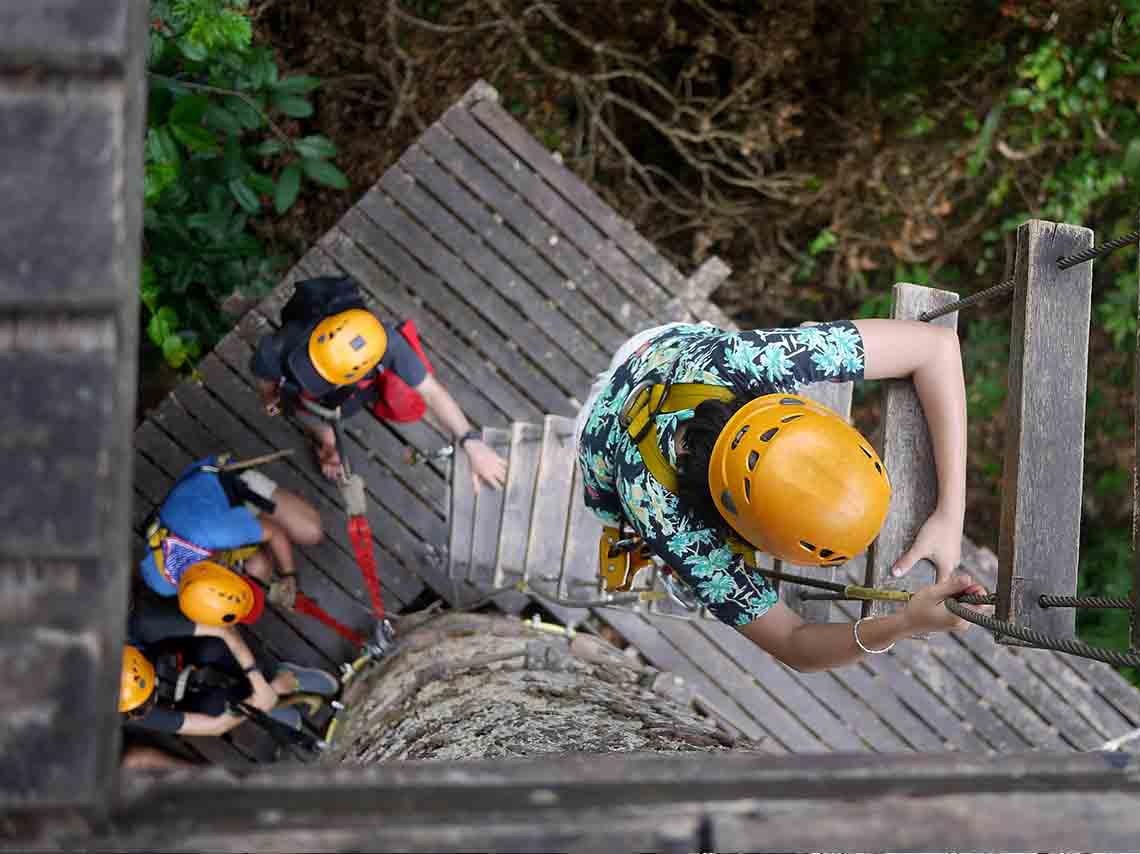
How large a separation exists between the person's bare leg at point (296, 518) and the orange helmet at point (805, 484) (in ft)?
8.82

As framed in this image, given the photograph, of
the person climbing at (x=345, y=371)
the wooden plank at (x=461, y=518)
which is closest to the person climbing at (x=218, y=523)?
the person climbing at (x=345, y=371)

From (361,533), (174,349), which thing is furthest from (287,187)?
(361,533)

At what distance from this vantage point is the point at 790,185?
5.44 m

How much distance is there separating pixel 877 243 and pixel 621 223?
1.87 metres

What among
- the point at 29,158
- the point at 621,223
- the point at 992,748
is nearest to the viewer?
the point at 29,158

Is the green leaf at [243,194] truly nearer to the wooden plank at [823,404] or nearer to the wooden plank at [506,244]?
the wooden plank at [506,244]

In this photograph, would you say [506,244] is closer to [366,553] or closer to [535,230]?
[535,230]

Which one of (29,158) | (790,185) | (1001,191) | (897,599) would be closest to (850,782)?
(29,158)

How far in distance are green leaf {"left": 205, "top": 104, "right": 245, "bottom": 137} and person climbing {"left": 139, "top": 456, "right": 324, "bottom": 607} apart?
4.93ft

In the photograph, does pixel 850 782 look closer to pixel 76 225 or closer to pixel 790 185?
pixel 76 225

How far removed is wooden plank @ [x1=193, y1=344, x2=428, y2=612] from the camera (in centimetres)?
434

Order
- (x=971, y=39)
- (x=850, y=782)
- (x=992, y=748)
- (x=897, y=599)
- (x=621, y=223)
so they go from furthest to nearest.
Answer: (x=971, y=39), (x=621, y=223), (x=992, y=748), (x=897, y=599), (x=850, y=782)

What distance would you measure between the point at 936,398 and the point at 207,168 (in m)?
3.83

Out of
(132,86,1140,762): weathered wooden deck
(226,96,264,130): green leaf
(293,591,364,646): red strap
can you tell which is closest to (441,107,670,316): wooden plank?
(132,86,1140,762): weathered wooden deck
